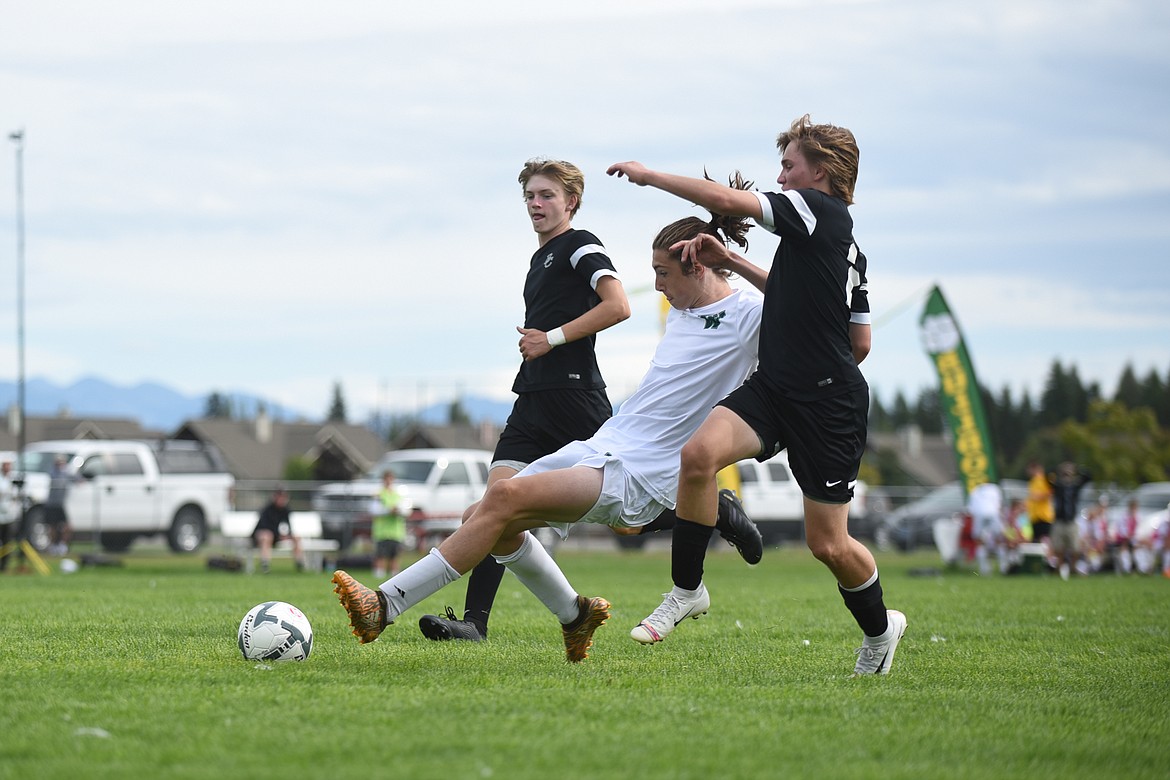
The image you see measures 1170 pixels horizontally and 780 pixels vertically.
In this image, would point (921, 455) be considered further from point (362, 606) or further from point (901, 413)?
point (362, 606)

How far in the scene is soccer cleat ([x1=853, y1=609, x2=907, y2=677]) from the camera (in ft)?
19.6

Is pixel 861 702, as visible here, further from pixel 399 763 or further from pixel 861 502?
pixel 861 502

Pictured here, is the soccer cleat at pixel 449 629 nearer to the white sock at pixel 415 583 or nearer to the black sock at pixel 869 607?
the white sock at pixel 415 583

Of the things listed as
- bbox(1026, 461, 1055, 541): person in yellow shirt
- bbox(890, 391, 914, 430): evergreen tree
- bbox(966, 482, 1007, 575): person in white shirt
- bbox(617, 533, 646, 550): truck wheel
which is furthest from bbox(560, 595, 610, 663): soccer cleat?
bbox(890, 391, 914, 430): evergreen tree

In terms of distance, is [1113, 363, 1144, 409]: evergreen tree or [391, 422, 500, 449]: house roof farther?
[1113, 363, 1144, 409]: evergreen tree

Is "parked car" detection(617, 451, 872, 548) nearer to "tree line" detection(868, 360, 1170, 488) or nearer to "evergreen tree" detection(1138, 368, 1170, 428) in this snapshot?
"tree line" detection(868, 360, 1170, 488)

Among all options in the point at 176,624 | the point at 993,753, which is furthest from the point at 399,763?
the point at 176,624

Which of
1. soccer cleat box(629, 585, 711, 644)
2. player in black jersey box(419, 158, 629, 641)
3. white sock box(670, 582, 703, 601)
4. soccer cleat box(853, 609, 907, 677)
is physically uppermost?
player in black jersey box(419, 158, 629, 641)

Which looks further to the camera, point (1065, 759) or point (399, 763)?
point (1065, 759)

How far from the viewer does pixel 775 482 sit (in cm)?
3269

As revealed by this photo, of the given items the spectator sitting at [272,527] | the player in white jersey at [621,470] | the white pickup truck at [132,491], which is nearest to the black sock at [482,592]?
the player in white jersey at [621,470]

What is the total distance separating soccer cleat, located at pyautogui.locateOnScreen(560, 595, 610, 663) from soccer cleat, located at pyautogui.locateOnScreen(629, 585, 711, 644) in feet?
1.47

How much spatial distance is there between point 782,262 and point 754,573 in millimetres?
16287

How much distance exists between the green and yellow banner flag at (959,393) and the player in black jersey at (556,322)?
17.3 metres
